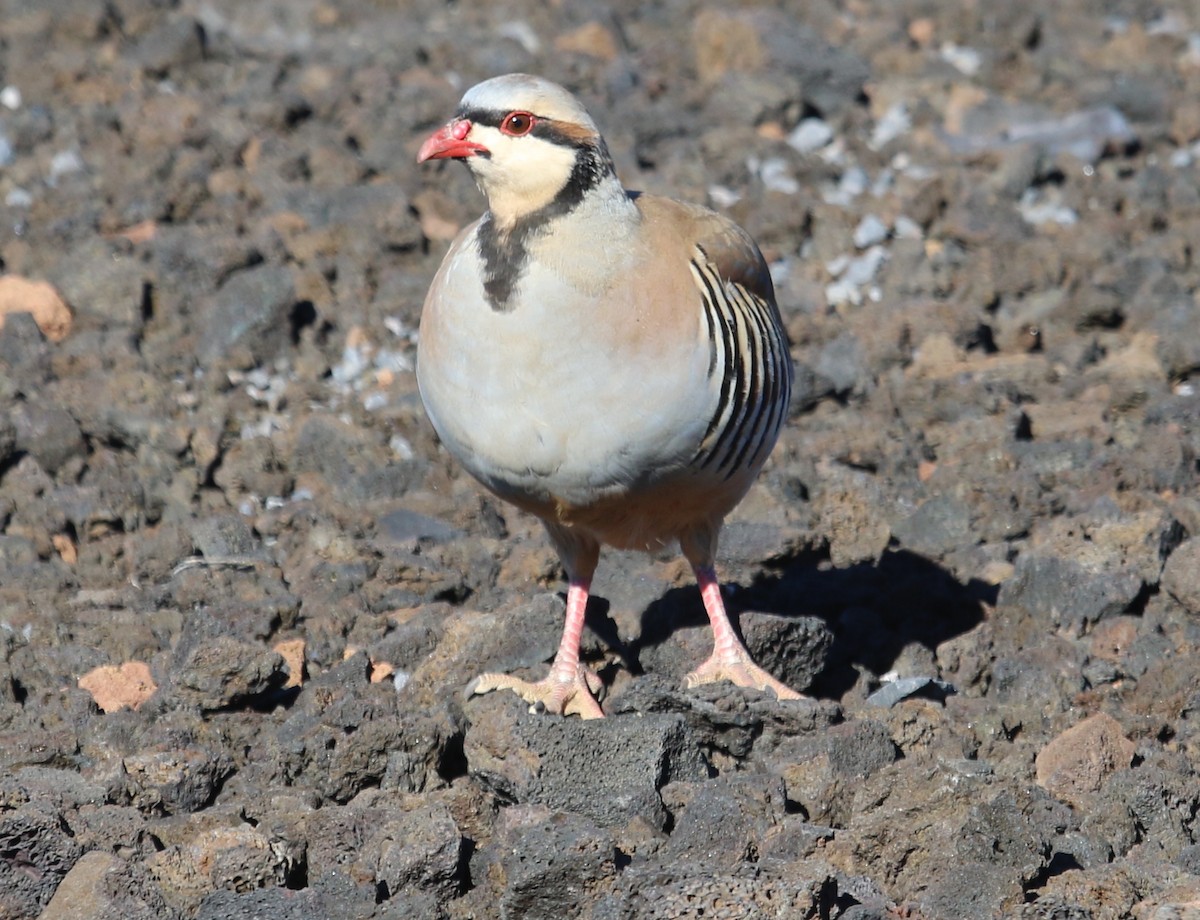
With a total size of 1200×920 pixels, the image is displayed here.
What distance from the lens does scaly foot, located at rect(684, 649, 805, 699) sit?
6.04 meters

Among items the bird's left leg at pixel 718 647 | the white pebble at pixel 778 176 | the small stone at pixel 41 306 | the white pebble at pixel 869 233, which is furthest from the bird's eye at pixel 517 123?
the white pebble at pixel 778 176

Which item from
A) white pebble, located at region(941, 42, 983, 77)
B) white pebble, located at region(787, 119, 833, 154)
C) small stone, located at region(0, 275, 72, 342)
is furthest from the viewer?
white pebble, located at region(941, 42, 983, 77)

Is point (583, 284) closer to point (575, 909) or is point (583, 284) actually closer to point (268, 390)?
point (575, 909)

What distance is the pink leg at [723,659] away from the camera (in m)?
6.04

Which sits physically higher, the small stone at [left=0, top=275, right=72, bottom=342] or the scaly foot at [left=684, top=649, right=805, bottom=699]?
the scaly foot at [left=684, top=649, right=805, bottom=699]

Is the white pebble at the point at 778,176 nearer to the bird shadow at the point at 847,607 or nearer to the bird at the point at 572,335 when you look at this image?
the bird shadow at the point at 847,607

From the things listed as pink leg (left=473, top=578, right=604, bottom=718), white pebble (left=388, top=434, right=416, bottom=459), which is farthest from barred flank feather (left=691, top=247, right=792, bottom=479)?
white pebble (left=388, top=434, right=416, bottom=459)

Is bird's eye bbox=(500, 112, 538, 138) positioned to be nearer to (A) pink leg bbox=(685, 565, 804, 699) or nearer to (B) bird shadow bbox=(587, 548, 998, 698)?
(A) pink leg bbox=(685, 565, 804, 699)

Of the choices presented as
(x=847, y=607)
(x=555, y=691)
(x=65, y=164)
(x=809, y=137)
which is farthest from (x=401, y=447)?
(x=809, y=137)

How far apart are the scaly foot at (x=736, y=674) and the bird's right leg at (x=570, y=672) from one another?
341 mm

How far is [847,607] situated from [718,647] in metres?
0.84

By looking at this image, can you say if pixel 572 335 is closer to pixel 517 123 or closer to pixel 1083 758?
pixel 517 123

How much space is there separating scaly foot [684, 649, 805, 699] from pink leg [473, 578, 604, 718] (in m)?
0.33

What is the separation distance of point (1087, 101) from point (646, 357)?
22.8 ft
